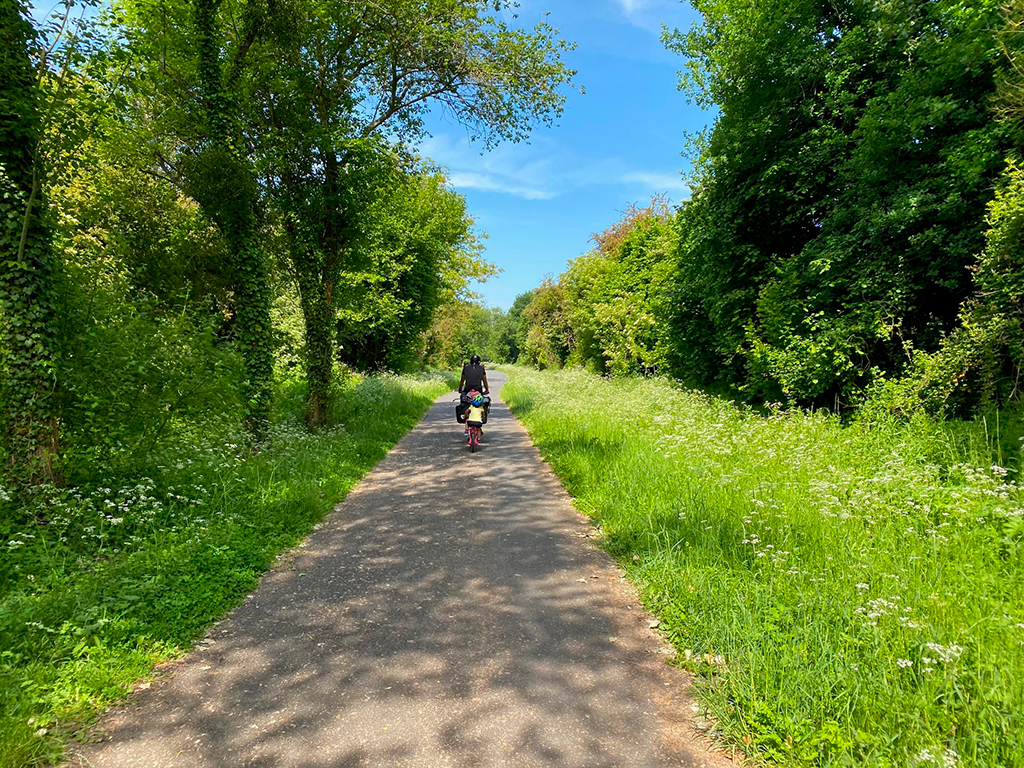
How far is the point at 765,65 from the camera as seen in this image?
9.42 m

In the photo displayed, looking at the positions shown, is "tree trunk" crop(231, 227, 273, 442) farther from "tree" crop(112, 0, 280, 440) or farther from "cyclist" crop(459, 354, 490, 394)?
"cyclist" crop(459, 354, 490, 394)

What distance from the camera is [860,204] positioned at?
787 centimetres

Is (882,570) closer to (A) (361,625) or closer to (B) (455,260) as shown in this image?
(A) (361,625)

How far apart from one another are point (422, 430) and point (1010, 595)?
11833 millimetres

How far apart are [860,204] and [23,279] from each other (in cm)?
1147

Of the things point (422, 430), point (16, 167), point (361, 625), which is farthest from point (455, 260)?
point (361, 625)

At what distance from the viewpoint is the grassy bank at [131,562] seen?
2.55 metres

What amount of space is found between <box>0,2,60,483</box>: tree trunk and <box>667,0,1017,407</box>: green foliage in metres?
10.6

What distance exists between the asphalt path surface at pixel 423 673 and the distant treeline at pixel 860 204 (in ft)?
19.3

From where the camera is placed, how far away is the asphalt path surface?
2.30 metres

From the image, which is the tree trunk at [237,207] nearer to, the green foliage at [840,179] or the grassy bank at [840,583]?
the grassy bank at [840,583]

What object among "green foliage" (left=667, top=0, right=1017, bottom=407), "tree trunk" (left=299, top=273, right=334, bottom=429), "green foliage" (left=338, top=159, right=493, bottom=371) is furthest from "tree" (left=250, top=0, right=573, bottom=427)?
"green foliage" (left=338, top=159, right=493, bottom=371)

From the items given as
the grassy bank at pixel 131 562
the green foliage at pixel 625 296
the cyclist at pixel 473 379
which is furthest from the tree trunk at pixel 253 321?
the green foliage at pixel 625 296

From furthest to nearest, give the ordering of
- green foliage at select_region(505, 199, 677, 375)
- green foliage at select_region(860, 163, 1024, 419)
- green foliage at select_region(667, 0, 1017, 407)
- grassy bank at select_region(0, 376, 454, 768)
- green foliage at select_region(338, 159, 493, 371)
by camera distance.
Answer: green foliage at select_region(338, 159, 493, 371) → green foliage at select_region(505, 199, 677, 375) → green foliage at select_region(667, 0, 1017, 407) → green foliage at select_region(860, 163, 1024, 419) → grassy bank at select_region(0, 376, 454, 768)
